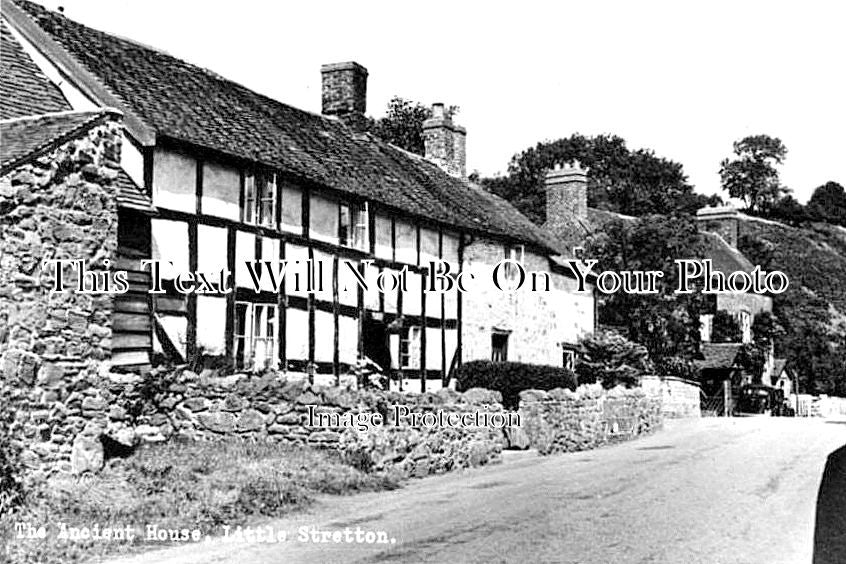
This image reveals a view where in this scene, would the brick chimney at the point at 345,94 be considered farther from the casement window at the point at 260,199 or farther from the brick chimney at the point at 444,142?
the casement window at the point at 260,199

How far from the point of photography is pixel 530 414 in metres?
22.8

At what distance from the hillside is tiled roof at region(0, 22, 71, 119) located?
2040 inches

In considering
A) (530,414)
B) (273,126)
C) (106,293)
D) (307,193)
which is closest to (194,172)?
(307,193)

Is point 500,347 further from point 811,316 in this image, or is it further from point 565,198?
point 811,316

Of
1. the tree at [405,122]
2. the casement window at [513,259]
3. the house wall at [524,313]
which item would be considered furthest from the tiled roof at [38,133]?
the tree at [405,122]

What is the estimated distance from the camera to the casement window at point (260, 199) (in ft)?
73.8

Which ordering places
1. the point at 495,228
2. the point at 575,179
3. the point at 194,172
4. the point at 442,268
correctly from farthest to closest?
the point at 575,179 → the point at 495,228 → the point at 442,268 → the point at 194,172

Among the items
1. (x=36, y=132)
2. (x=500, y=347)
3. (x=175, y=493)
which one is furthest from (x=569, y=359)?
(x=36, y=132)

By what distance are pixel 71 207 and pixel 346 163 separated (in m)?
14.5

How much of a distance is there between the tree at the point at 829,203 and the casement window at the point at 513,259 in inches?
3202

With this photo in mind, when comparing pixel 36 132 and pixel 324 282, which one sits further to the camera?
pixel 324 282

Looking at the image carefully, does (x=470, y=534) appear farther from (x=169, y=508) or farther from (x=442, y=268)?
(x=442, y=268)

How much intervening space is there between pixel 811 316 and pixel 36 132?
61465mm

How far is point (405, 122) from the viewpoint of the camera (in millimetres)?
53250
